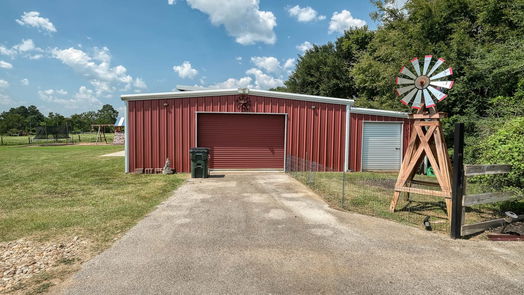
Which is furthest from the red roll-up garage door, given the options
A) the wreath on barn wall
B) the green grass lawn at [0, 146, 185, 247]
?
the green grass lawn at [0, 146, 185, 247]

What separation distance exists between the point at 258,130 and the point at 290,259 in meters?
7.60

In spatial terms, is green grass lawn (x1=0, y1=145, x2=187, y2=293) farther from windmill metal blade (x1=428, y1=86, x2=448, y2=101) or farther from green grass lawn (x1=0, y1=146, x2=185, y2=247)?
windmill metal blade (x1=428, y1=86, x2=448, y2=101)

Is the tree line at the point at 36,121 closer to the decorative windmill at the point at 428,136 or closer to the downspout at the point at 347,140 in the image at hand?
the downspout at the point at 347,140

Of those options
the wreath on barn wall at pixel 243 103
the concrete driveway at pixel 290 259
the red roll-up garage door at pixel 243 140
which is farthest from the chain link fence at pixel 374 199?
the wreath on barn wall at pixel 243 103

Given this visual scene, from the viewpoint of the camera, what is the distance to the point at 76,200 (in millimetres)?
6129

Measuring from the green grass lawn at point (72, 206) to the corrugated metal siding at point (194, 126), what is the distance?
3.27 ft

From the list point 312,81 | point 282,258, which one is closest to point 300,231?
point 282,258

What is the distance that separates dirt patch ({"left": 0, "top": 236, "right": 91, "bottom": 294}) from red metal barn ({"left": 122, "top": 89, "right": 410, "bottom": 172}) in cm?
627

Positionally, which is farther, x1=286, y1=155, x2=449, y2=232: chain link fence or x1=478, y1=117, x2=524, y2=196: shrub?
x1=286, y1=155, x2=449, y2=232: chain link fence

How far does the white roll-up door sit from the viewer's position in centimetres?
1111

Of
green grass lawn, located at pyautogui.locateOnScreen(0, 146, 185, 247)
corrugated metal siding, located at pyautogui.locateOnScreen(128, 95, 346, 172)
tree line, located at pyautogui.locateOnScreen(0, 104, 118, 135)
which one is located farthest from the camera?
tree line, located at pyautogui.locateOnScreen(0, 104, 118, 135)

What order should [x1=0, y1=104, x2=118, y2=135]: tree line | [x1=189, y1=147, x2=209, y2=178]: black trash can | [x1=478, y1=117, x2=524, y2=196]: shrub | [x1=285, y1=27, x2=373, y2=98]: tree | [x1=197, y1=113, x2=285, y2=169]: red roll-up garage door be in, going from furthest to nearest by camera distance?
[x1=0, y1=104, x2=118, y2=135]: tree line, [x1=285, y1=27, x2=373, y2=98]: tree, [x1=197, y1=113, x2=285, y2=169]: red roll-up garage door, [x1=189, y1=147, x2=209, y2=178]: black trash can, [x1=478, y1=117, x2=524, y2=196]: shrub

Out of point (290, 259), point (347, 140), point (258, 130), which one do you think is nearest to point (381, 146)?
point (347, 140)

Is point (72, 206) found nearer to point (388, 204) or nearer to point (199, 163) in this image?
point (199, 163)
